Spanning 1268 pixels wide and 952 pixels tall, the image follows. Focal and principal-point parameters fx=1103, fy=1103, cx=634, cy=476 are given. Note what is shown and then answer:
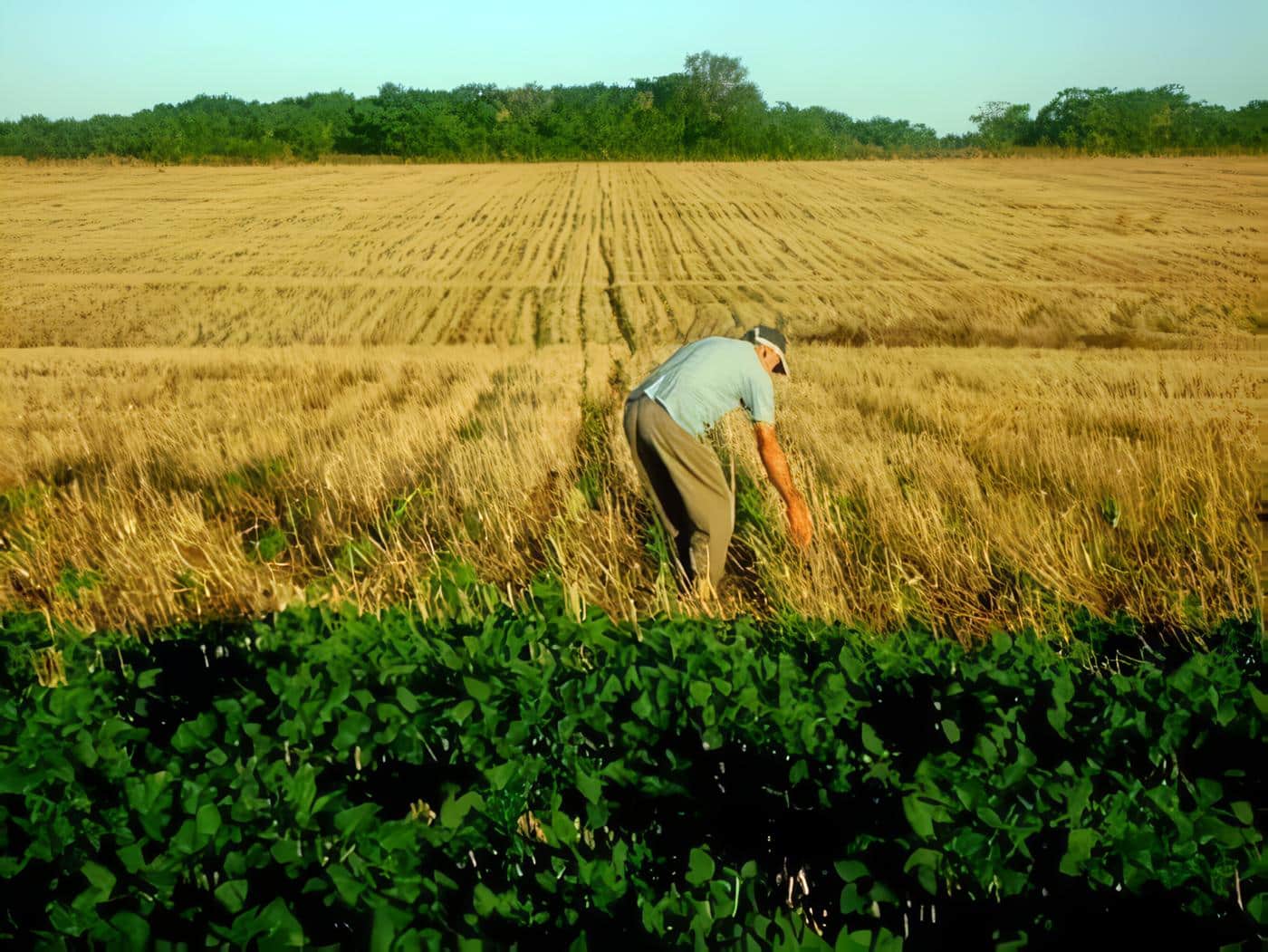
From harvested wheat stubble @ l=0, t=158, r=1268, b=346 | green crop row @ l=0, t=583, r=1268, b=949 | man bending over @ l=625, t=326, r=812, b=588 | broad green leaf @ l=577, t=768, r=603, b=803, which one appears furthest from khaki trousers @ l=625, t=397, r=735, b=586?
harvested wheat stubble @ l=0, t=158, r=1268, b=346

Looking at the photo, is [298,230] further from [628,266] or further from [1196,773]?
[1196,773]

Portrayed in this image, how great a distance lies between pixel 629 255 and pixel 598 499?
1280 centimetres

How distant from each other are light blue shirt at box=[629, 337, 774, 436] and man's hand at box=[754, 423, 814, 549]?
108 millimetres

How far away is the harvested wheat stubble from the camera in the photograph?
14859 millimetres

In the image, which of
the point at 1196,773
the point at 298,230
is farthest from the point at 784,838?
the point at 298,230

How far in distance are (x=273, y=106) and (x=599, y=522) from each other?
2172 cm

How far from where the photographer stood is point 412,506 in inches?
272

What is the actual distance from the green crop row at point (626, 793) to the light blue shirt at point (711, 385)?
1.82 meters

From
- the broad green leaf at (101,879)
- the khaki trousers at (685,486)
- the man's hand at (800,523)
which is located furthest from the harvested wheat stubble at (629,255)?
the broad green leaf at (101,879)

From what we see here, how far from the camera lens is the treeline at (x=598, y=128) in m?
18.0

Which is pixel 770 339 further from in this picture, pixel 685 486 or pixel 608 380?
pixel 608 380

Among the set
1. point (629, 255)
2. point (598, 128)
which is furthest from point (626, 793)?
point (598, 128)

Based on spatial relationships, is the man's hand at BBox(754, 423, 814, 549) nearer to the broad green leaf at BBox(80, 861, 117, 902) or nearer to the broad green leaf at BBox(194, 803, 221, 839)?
the broad green leaf at BBox(194, 803, 221, 839)

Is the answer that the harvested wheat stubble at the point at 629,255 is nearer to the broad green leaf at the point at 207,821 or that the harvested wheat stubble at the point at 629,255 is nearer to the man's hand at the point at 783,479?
the man's hand at the point at 783,479
